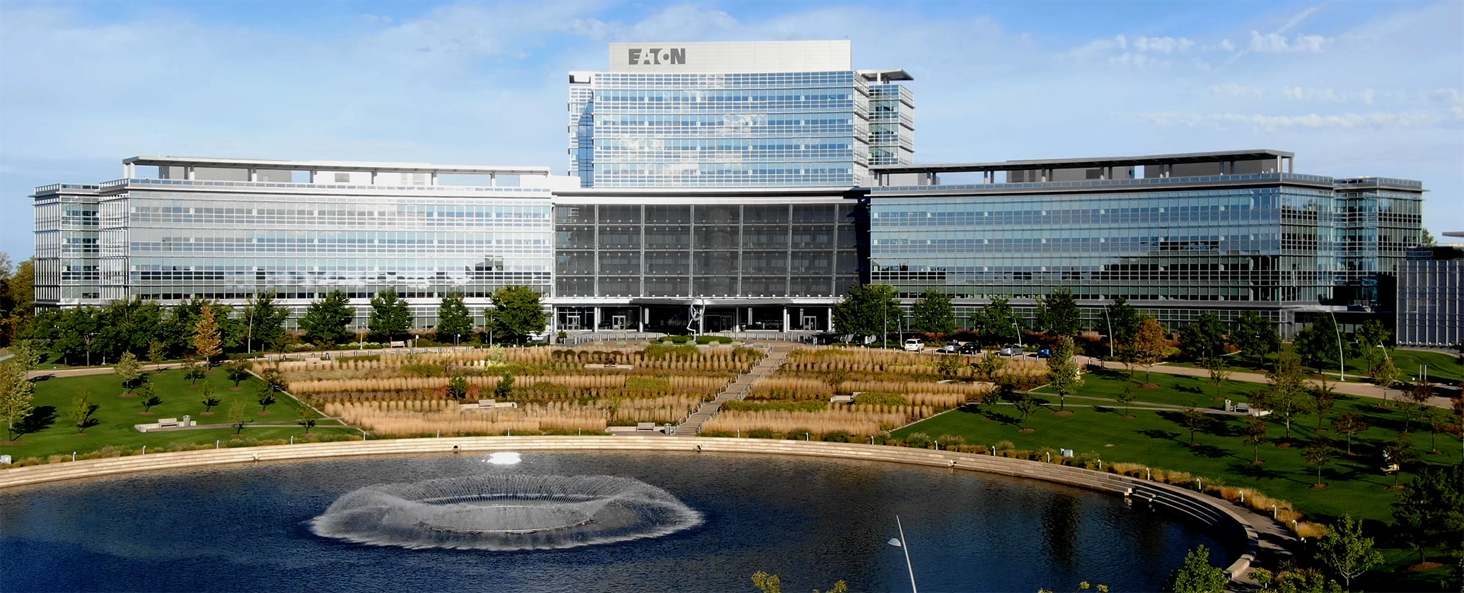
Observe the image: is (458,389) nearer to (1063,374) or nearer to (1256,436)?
(1063,374)

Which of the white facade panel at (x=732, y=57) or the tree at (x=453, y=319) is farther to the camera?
the white facade panel at (x=732, y=57)

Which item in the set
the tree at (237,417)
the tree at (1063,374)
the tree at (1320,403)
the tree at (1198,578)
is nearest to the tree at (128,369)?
the tree at (237,417)

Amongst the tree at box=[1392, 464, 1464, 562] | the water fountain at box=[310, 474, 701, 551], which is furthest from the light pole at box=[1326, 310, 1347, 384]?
the water fountain at box=[310, 474, 701, 551]

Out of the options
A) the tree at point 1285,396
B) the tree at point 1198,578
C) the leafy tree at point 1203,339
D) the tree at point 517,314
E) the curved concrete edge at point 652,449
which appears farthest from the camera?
the tree at point 517,314

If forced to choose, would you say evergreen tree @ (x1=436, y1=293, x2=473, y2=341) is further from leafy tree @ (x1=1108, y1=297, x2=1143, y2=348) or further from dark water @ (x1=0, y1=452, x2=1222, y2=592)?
leafy tree @ (x1=1108, y1=297, x2=1143, y2=348)

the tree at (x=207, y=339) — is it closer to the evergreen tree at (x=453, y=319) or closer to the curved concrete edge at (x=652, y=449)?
the evergreen tree at (x=453, y=319)

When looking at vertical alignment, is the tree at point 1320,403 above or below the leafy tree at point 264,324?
below

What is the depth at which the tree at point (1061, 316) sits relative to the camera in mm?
99625

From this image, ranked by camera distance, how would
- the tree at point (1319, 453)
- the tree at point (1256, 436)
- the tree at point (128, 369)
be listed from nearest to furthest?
1. the tree at point (1319, 453)
2. the tree at point (1256, 436)
3. the tree at point (128, 369)

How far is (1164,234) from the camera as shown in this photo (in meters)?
111

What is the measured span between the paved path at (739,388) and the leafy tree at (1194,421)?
26672 mm

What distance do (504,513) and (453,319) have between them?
6103cm

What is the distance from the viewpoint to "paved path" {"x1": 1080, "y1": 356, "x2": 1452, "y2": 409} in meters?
70.2

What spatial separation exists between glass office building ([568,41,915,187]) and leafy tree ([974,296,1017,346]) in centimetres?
2833
